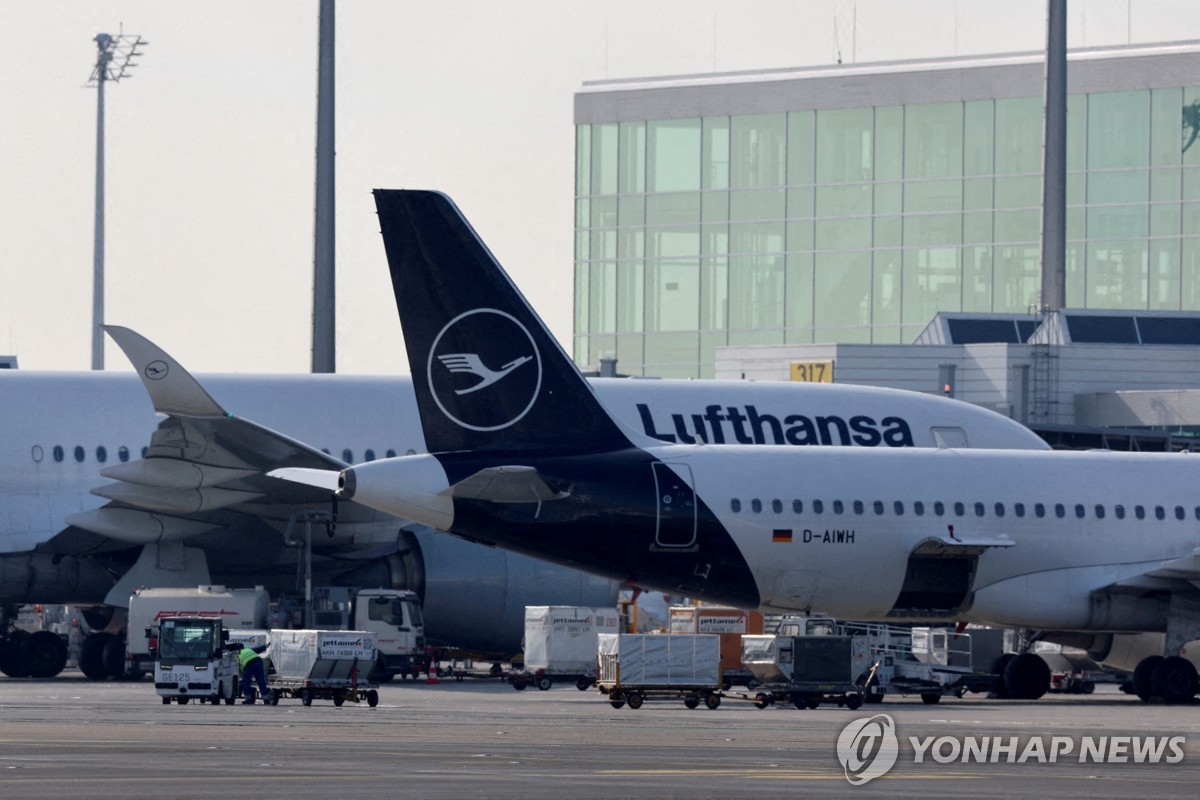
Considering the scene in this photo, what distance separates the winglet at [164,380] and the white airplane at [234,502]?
Result: 117 centimetres

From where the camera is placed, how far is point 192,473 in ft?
131

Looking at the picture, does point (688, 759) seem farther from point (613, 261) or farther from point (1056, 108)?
point (613, 261)

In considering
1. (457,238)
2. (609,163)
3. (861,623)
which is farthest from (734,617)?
(609,163)

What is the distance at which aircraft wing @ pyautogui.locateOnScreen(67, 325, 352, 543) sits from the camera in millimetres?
37844

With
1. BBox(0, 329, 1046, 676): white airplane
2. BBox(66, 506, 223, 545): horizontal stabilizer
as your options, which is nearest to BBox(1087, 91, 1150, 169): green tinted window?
BBox(0, 329, 1046, 676): white airplane

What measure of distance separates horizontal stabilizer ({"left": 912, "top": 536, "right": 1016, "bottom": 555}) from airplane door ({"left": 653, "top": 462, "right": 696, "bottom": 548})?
393 cm

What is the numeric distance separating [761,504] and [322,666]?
6.87 metres

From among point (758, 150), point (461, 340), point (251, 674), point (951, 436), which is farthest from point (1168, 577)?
point (758, 150)

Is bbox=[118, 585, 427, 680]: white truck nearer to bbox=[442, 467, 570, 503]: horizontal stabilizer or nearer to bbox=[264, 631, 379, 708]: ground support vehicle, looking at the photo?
bbox=[264, 631, 379, 708]: ground support vehicle

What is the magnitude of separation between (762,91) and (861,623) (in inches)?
1793

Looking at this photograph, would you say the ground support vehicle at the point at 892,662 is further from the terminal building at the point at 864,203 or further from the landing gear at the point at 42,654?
the terminal building at the point at 864,203

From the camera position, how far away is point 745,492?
34.6 m

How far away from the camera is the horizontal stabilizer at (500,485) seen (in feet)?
106

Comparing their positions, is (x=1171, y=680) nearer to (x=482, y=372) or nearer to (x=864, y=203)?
(x=482, y=372)
